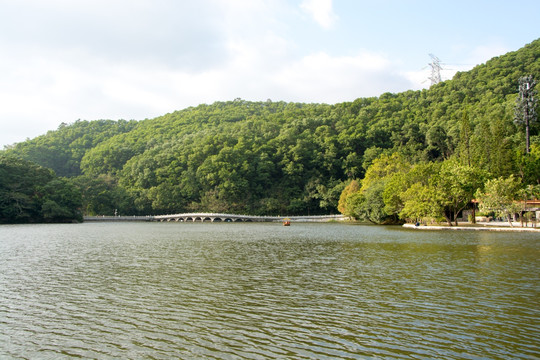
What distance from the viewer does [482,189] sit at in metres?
53.3

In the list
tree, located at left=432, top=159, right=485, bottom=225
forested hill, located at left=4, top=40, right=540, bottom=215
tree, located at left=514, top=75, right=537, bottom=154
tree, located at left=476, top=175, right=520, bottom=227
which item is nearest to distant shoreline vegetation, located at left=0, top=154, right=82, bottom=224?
A: forested hill, located at left=4, top=40, right=540, bottom=215

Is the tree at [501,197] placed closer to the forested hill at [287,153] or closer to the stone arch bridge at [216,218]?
the forested hill at [287,153]

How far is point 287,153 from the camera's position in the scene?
4887 inches

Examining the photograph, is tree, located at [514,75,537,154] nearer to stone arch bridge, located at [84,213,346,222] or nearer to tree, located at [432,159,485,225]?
tree, located at [432,159,485,225]

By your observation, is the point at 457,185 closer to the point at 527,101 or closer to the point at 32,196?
the point at 527,101

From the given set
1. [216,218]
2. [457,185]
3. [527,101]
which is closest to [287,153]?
[216,218]

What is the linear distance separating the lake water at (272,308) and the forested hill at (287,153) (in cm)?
8136

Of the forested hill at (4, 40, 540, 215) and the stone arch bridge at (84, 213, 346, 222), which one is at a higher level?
the forested hill at (4, 40, 540, 215)

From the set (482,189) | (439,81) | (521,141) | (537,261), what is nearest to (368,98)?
(439,81)

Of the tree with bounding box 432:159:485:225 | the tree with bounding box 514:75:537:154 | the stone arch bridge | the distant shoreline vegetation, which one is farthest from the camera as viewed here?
the stone arch bridge

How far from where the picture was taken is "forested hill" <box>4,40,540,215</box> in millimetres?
108250

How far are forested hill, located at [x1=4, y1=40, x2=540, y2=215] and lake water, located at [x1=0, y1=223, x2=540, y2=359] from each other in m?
81.4

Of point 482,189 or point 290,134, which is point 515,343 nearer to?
point 482,189

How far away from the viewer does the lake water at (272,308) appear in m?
10.1
